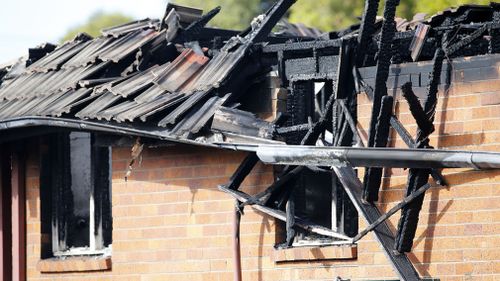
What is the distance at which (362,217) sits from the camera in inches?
497

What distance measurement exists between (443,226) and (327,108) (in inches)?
72.3

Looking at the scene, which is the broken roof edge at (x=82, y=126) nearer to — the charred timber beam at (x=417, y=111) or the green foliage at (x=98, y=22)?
the charred timber beam at (x=417, y=111)

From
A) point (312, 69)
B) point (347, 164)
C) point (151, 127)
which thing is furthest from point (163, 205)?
point (347, 164)

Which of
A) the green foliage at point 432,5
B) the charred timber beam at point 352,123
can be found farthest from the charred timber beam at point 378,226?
the green foliage at point 432,5

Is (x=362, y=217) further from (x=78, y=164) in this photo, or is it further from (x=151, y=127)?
(x=78, y=164)

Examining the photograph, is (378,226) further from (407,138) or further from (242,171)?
(242,171)

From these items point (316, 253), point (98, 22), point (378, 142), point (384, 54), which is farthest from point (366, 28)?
point (98, 22)

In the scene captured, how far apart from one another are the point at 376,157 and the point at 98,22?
3576cm

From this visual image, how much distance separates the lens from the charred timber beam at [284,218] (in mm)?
13309

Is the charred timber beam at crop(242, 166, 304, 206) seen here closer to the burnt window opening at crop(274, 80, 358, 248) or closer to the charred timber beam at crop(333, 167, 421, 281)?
the burnt window opening at crop(274, 80, 358, 248)

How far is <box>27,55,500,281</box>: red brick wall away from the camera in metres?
12.1

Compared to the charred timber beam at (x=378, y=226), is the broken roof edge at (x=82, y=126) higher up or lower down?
higher up

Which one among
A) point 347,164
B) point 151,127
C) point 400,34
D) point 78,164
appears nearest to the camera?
point 347,164

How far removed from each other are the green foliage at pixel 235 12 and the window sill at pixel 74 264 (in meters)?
20.6
